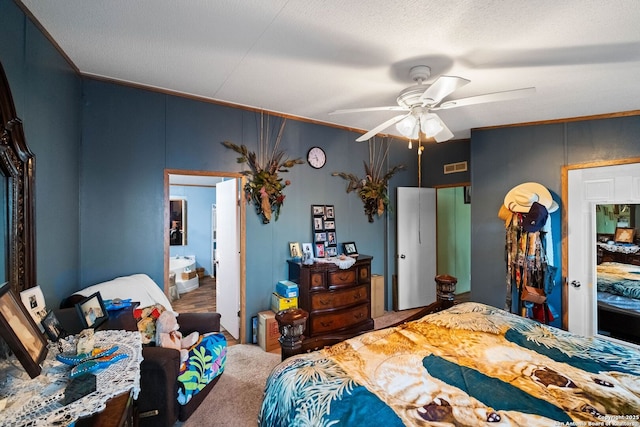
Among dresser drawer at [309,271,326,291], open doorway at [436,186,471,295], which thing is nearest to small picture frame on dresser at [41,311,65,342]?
dresser drawer at [309,271,326,291]

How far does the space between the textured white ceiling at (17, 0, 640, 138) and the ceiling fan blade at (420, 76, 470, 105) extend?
35cm

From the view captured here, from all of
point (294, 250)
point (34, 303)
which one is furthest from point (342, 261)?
point (34, 303)

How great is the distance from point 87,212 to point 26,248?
102 centimetres

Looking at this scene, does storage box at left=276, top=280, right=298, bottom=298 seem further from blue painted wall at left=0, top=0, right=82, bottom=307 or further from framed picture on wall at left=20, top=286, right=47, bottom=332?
framed picture on wall at left=20, top=286, right=47, bottom=332

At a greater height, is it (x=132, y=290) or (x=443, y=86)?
(x=443, y=86)

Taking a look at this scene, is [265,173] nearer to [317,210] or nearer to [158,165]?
[317,210]

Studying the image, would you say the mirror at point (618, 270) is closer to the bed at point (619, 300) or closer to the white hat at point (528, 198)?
the bed at point (619, 300)

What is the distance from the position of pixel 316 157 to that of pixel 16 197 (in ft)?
9.32

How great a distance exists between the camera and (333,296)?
332 centimetres

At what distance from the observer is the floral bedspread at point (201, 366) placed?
2087 millimetres

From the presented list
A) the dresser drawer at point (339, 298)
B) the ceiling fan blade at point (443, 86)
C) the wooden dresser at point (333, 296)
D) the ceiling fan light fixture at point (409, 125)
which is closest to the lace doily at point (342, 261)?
the wooden dresser at point (333, 296)

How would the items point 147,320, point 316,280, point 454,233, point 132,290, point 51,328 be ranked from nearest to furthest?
point 51,328, point 147,320, point 132,290, point 316,280, point 454,233

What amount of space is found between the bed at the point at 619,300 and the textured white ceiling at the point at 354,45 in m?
1.63

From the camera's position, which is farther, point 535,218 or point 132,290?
point 535,218
